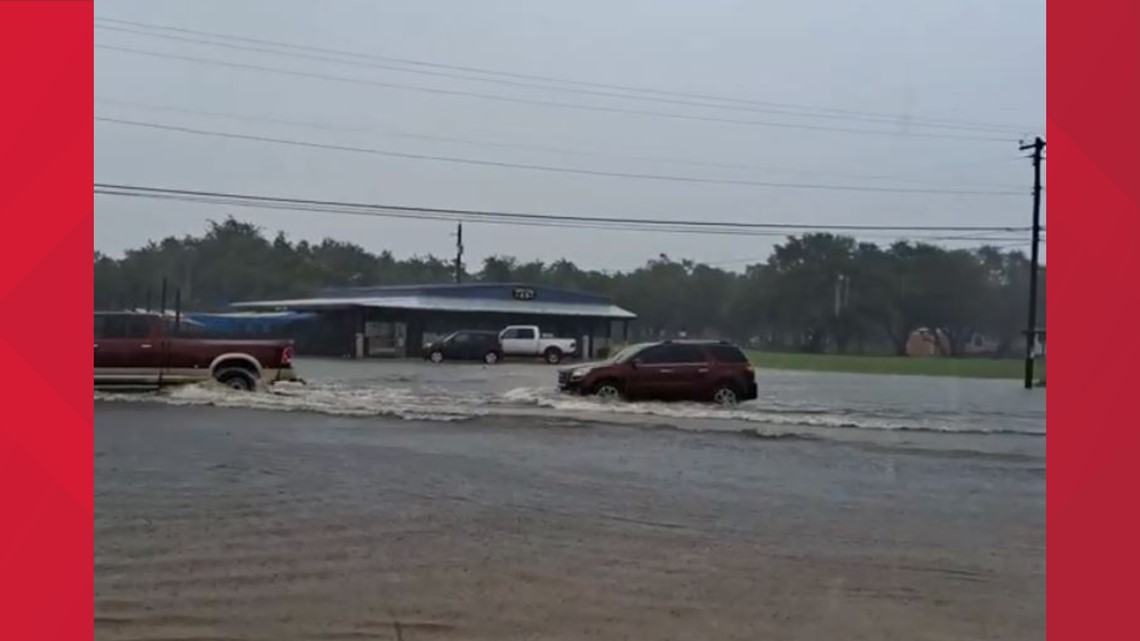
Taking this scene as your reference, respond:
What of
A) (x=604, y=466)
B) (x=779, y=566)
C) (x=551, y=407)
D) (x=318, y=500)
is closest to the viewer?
(x=779, y=566)

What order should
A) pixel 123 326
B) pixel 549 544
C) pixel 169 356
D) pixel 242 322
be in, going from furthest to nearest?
pixel 242 322, pixel 169 356, pixel 123 326, pixel 549 544

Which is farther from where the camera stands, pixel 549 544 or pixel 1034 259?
pixel 1034 259

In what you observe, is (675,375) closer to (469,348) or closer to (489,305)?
(469,348)

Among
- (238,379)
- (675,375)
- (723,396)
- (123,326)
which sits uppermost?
(123,326)

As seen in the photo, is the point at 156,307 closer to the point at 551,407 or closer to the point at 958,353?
the point at 551,407

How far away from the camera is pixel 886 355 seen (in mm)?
30266

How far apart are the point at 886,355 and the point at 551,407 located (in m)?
13.3

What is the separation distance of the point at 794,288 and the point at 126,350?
18594mm

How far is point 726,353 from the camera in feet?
75.6

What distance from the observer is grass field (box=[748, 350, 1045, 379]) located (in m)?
29.9

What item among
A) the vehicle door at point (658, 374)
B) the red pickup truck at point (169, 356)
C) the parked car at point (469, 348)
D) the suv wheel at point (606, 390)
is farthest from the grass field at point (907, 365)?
the red pickup truck at point (169, 356)

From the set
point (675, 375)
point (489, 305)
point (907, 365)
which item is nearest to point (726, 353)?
point (675, 375)

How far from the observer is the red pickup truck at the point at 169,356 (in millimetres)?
20656

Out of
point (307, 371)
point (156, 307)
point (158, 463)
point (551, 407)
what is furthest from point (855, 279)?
point (158, 463)
